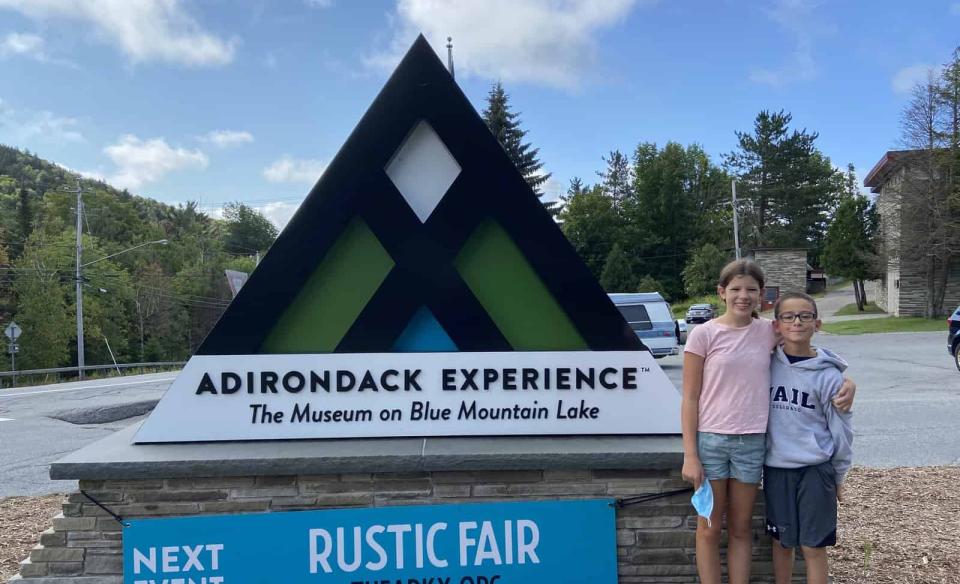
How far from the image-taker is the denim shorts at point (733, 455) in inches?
114

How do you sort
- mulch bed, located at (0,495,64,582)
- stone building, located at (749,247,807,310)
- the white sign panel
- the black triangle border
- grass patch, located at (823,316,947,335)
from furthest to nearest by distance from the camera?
stone building, located at (749,247,807,310)
grass patch, located at (823,316,947,335)
mulch bed, located at (0,495,64,582)
the black triangle border
the white sign panel

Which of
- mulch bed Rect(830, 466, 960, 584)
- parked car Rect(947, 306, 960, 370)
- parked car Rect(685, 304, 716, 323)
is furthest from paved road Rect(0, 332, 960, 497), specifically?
parked car Rect(685, 304, 716, 323)

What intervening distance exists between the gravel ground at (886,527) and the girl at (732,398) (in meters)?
1.48

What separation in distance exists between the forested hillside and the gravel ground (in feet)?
126

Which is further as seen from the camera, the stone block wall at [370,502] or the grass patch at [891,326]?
the grass patch at [891,326]

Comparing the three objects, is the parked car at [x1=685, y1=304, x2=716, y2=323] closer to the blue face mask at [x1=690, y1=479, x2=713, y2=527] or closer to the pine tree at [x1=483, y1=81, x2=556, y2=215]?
the pine tree at [x1=483, y1=81, x2=556, y2=215]

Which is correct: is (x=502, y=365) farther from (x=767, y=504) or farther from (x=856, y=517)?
(x=856, y=517)

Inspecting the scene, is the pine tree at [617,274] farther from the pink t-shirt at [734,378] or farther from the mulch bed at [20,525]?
the pink t-shirt at [734,378]

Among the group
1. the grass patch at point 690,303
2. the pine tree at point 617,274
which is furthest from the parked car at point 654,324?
the pine tree at point 617,274

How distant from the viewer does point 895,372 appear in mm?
13562

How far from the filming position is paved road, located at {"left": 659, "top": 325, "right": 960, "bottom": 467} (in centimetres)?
682

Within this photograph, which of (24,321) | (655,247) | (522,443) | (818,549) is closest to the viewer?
(818,549)

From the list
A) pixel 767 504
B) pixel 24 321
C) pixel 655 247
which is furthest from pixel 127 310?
pixel 767 504

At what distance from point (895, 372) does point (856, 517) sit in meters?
10.6
